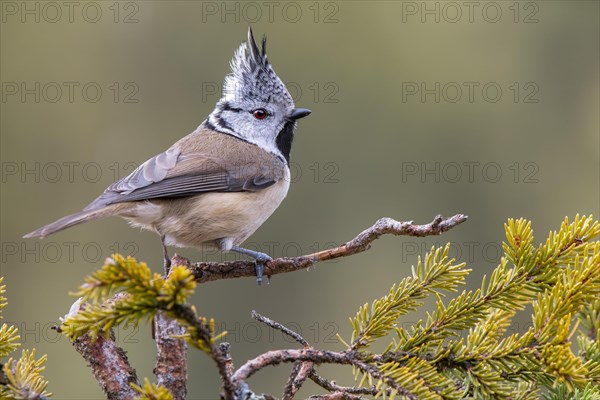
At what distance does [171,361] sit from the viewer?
1966 millimetres

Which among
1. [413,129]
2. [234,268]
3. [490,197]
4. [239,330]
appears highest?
[234,268]

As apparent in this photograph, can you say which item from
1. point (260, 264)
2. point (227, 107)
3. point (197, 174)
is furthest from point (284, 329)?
point (227, 107)

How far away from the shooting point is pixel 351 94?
12.2m

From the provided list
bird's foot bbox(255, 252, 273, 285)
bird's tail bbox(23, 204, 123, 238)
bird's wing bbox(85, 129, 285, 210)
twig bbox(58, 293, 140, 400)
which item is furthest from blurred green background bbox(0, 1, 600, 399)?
twig bbox(58, 293, 140, 400)

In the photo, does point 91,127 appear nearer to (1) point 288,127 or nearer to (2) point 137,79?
(2) point 137,79

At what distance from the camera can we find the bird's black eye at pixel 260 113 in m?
4.48

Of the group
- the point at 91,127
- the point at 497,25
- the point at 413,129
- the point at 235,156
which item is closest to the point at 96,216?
the point at 235,156

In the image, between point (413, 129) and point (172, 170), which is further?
point (413, 129)

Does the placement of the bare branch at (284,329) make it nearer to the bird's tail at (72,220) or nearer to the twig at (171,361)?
the twig at (171,361)

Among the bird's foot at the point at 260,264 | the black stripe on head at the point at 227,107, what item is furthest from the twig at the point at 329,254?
the black stripe on head at the point at 227,107

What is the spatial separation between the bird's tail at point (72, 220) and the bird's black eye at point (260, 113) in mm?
1351

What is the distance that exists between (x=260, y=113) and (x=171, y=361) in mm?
2701

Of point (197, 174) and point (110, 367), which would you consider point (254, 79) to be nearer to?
point (197, 174)

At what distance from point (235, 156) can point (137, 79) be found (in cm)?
1134
